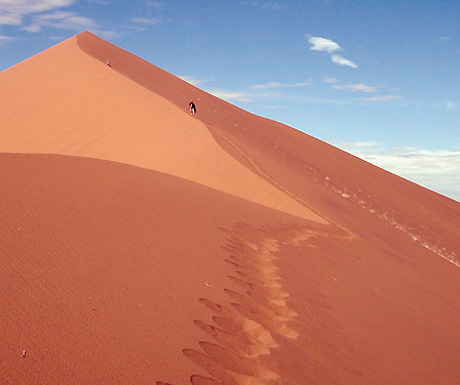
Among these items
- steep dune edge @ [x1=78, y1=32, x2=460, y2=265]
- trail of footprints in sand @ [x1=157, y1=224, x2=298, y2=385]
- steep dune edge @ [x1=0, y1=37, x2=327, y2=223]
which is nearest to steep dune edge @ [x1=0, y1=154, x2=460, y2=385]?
trail of footprints in sand @ [x1=157, y1=224, x2=298, y2=385]

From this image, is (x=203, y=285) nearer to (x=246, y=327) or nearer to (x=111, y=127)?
(x=246, y=327)

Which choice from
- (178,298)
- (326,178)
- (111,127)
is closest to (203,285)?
(178,298)

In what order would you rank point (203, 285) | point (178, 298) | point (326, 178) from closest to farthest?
point (178, 298) → point (203, 285) → point (326, 178)

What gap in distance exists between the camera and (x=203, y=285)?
4.54m

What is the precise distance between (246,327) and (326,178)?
672 inches

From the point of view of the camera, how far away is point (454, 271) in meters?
11.1

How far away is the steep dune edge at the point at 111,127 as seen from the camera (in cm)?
1254

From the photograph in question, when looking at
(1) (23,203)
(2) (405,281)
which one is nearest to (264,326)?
(1) (23,203)

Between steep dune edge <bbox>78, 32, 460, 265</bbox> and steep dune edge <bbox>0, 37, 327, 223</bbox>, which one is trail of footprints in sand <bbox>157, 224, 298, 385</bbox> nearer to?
steep dune edge <bbox>0, 37, 327, 223</bbox>

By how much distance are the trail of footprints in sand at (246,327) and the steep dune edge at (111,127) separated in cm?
511

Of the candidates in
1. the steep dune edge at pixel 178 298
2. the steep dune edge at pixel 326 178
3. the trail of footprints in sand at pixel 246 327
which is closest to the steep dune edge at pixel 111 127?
the steep dune edge at pixel 326 178

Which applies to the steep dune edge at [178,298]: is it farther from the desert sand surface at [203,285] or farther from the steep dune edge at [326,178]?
the steep dune edge at [326,178]

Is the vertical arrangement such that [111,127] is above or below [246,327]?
above

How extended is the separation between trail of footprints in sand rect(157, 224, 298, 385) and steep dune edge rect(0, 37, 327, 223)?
16.8 feet
